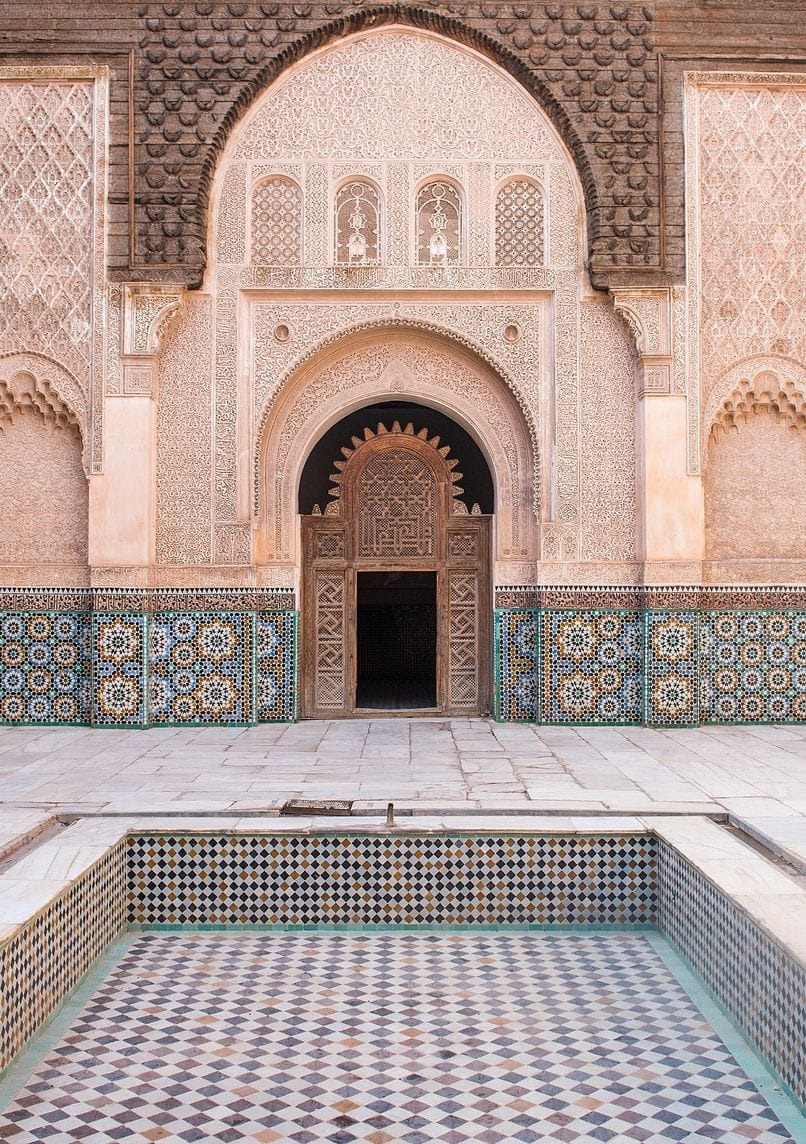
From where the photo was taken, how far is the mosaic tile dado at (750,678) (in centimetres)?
566

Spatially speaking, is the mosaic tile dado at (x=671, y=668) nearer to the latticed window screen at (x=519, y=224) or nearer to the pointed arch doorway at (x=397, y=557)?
the pointed arch doorway at (x=397, y=557)

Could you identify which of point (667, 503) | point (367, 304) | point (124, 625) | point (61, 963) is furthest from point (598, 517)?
point (61, 963)

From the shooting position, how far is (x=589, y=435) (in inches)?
224

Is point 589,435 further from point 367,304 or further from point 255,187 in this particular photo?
point 255,187

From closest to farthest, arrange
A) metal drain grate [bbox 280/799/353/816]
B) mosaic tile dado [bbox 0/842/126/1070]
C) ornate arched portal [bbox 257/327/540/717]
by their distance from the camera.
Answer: mosaic tile dado [bbox 0/842/126/1070] → metal drain grate [bbox 280/799/353/816] → ornate arched portal [bbox 257/327/540/717]

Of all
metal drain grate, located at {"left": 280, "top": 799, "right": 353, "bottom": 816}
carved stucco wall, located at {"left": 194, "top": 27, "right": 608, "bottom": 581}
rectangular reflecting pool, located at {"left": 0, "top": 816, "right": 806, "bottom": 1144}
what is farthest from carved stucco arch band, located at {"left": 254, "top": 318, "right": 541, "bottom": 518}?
rectangular reflecting pool, located at {"left": 0, "top": 816, "right": 806, "bottom": 1144}

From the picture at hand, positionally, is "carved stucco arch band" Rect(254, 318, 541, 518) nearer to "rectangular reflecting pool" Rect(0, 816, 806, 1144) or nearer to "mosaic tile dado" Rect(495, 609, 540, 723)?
"mosaic tile dado" Rect(495, 609, 540, 723)

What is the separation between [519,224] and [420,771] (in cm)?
310

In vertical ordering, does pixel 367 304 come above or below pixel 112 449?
above

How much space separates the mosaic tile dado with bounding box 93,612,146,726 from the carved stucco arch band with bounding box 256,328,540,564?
31.1 inches

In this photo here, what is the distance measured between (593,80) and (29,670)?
4.22 metres

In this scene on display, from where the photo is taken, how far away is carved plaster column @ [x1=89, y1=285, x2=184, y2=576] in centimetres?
553

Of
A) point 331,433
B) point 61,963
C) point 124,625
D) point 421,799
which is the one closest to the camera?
point 61,963

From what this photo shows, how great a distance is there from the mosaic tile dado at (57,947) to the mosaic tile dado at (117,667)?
2.40 m
